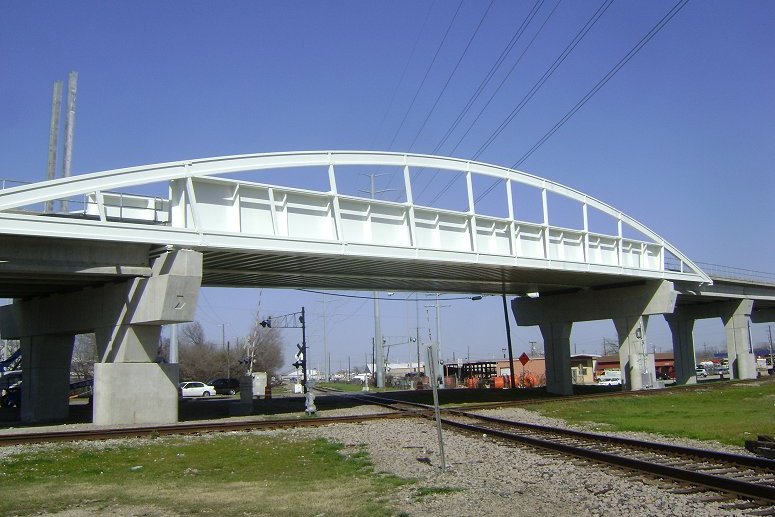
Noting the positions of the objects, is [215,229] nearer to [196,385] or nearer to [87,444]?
[87,444]

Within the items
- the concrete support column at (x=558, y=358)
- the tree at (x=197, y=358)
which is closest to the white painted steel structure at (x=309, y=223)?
the concrete support column at (x=558, y=358)

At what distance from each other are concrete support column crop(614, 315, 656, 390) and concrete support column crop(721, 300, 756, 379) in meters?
19.3

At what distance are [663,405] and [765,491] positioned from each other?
78.4 feet

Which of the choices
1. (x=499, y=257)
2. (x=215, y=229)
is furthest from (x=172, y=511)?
(x=499, y=257)

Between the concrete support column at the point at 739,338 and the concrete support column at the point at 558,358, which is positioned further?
the concrete support column at the point at 739,338

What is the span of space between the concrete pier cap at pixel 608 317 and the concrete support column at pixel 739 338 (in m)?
18.7

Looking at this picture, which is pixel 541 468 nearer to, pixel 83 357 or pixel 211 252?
pixel 211 252

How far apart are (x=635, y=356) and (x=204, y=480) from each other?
37.6 metres

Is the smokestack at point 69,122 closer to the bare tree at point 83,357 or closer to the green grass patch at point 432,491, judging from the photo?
the green grass patch at point 432,491

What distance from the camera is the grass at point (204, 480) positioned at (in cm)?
1067

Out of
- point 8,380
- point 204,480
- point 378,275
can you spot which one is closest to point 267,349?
point 8,380

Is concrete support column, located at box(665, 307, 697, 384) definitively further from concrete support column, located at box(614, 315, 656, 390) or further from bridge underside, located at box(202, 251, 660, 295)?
bridge underside, located at box(202, 251, 660, 295)

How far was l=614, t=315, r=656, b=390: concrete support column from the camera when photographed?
45875 mm

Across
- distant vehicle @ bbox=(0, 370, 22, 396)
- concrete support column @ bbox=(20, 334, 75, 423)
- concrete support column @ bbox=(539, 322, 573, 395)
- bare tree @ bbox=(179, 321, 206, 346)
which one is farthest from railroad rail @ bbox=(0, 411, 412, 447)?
bare tree @ bbox=(179, 321, 206, 346)
